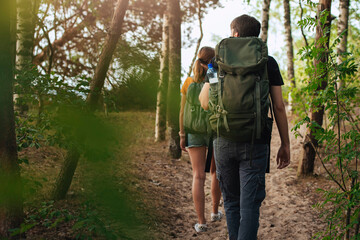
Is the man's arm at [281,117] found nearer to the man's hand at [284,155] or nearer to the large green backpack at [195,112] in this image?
the man's hand at [284,155]

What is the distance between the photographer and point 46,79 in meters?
3.12

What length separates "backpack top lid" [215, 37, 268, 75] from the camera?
7.89ft

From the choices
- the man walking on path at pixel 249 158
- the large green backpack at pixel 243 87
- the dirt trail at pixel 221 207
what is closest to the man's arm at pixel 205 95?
the man walking on path at pixel 249 158

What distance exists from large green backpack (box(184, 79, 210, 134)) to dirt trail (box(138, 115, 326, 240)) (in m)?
1.22

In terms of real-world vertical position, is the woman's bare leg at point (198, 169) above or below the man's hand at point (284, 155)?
below

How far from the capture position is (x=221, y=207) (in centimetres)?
511

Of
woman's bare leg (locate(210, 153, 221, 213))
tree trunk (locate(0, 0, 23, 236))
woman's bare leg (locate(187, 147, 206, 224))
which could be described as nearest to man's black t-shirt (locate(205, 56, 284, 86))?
woman's bare leg (locate(187, 147, 206, 224))

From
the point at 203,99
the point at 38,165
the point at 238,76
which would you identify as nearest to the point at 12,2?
the point at 238,76

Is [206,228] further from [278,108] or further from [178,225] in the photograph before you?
[278,108]

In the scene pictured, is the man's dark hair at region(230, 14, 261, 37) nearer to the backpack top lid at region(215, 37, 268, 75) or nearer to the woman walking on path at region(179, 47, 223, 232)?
the backpack top lid at region(215, 37, 268, 75)

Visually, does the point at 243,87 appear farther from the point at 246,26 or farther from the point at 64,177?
the point at 64,177

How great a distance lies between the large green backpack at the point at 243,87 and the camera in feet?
7.92

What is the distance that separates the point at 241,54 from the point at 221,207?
3253 millimetres

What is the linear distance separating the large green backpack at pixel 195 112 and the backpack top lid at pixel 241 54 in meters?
1.26
